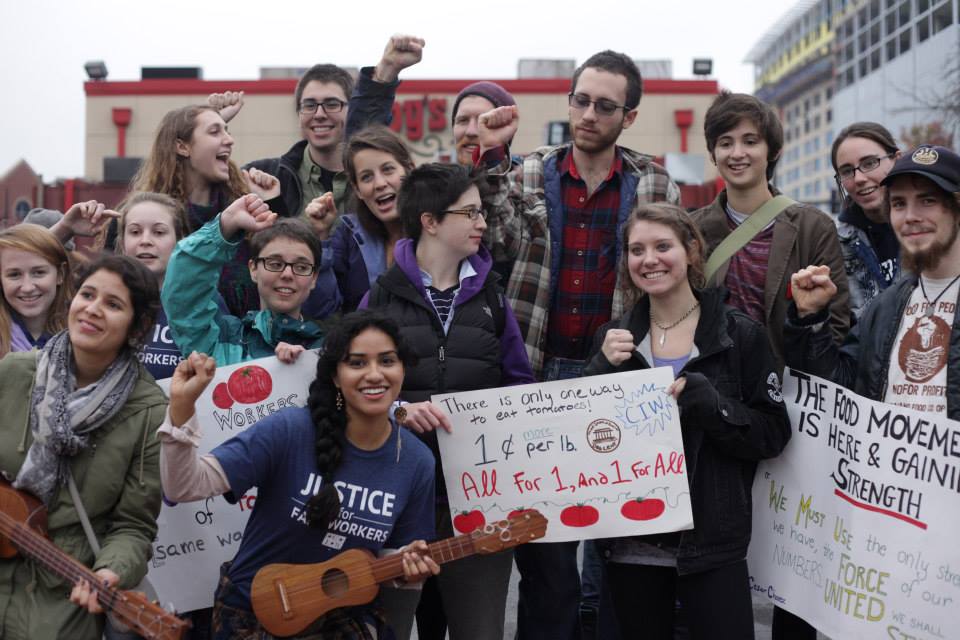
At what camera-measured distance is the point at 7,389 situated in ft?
12.8

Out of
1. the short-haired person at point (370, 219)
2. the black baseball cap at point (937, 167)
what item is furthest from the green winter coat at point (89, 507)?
the black baseball cap at point (937, 167)

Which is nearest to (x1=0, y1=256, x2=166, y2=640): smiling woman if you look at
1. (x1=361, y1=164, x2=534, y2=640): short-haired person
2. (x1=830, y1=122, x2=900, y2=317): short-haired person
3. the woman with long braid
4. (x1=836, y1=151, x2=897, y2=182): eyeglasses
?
the woman with long braid

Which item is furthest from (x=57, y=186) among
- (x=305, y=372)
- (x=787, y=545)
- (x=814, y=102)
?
(x=814, y=102)

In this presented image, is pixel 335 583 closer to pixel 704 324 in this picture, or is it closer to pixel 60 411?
pixel 60 411

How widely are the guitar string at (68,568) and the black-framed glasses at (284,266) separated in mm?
1608

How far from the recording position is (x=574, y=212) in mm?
5199

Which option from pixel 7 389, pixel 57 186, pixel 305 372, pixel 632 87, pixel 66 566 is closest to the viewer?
pixel 66 566

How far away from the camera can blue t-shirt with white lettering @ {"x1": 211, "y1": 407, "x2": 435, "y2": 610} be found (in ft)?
12.9

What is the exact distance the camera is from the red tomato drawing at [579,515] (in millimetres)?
4406

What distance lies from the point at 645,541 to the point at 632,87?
2.35 metres

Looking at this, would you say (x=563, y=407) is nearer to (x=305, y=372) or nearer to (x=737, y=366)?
(x=737, y=366)

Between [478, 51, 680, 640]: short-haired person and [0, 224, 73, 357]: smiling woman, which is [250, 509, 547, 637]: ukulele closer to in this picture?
[478, 51, 680, 640]: short-haired person

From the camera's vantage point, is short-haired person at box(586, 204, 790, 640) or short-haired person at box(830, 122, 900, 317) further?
short-haired person at box(830, 122, 900, 317)

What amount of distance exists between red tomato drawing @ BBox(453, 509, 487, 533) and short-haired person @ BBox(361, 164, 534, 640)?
105mm
